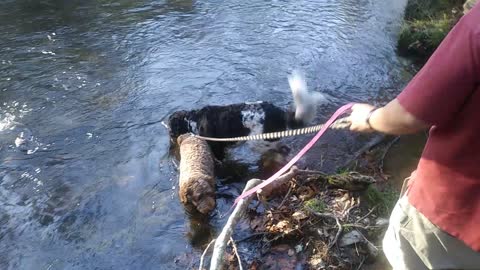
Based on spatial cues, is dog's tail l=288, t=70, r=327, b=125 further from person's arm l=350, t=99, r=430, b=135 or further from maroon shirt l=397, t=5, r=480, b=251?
maroon shirt l=397, t=5, r=480, b=251

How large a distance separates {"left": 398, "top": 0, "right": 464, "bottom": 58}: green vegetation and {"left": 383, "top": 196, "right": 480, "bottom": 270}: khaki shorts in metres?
6.14

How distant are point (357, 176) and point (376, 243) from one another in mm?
859

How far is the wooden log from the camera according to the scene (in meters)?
4.58

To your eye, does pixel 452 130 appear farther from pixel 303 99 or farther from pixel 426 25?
pixel 426 25

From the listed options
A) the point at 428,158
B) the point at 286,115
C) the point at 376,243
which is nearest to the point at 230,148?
the point at 286,115

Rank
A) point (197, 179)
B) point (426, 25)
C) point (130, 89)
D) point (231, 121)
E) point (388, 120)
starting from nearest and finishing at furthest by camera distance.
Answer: point (388, 120)
point (197, 179)
point (231, 121)
point (130, 89)
point (426, 25)

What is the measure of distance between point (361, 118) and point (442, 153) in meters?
0.46

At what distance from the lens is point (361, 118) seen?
2.47 meters

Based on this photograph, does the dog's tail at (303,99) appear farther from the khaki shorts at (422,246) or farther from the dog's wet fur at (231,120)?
the khaki shorts at (422,246)

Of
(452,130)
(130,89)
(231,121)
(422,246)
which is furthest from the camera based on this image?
(130,89)

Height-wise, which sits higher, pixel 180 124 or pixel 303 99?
pixel 303 99

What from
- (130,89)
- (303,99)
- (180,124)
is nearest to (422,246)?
(180,124)

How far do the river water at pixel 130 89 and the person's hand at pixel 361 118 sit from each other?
242cm

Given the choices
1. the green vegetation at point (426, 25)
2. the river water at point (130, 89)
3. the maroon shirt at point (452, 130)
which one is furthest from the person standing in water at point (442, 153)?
the green vegetation at point (426, 25)
